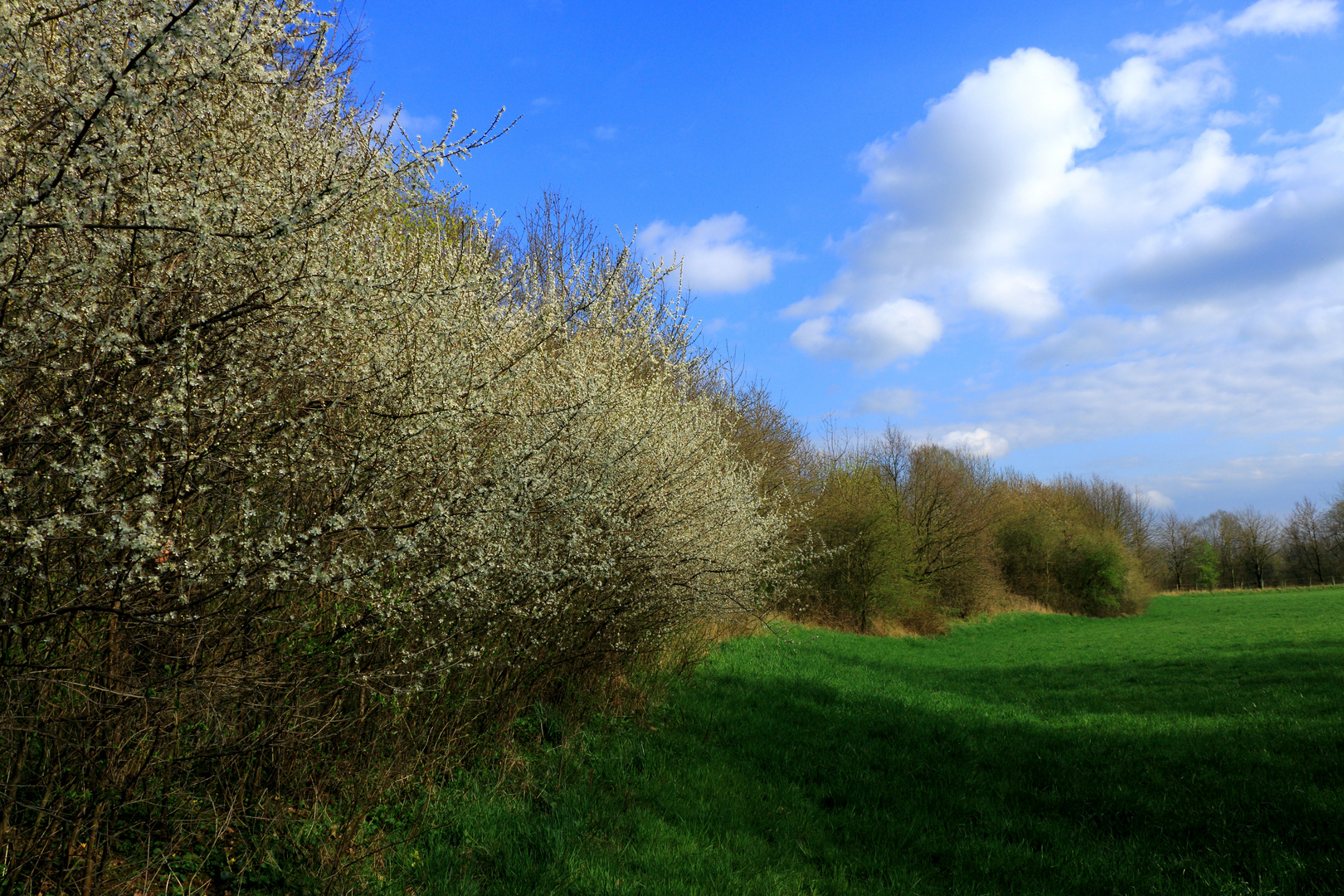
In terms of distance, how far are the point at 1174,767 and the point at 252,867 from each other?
7.64 m

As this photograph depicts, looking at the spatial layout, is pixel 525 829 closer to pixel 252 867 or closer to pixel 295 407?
pixel 252 867

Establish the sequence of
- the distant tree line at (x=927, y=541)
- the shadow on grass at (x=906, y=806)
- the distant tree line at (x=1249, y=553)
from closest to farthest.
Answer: the shadow on grass at (x=906, y=806), the distant tree line at (x=927, y=541), the distant tree line at (x=1249, y=553)

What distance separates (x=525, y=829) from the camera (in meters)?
3.98

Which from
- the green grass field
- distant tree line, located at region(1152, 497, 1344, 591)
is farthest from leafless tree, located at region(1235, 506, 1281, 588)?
the green grass field

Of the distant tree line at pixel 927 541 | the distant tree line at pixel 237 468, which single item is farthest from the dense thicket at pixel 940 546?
the distant tree line at pixel 237 468

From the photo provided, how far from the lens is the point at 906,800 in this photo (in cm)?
557

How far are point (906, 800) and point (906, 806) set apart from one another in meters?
0.16

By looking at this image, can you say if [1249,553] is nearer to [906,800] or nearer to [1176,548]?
[1176,548]

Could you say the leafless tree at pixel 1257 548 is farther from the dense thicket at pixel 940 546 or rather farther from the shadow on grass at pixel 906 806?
the shadow on grass at pixel 906 806

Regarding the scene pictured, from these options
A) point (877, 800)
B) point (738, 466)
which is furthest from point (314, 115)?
point (738, 466)

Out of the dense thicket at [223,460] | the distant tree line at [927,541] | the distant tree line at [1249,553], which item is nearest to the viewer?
the dense thicket at [223,460]

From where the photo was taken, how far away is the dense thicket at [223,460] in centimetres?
217

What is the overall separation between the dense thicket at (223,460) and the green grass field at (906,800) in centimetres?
95

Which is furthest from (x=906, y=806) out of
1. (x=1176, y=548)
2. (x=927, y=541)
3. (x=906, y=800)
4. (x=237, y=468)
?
(x=1176, y=548)
